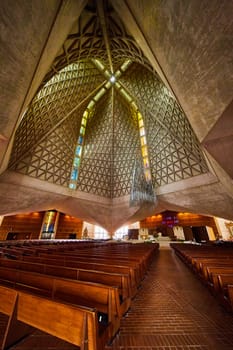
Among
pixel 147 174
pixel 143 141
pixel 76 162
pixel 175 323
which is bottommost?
pixel 175 323

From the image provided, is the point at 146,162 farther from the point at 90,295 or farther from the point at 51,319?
the point at 51,319

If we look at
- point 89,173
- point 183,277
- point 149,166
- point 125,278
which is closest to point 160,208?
point 149,166

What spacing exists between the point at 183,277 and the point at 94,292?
319 centimetres

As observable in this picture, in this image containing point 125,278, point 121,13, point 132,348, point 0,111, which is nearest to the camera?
point 132,348

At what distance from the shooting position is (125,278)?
1.66 meters

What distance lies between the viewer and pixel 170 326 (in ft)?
5.03

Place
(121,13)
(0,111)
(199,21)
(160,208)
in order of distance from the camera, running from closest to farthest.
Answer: (199,21) → (0,111) → (121,13) → (160,208)

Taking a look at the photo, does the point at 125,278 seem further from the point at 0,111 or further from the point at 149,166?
the point at 149,166

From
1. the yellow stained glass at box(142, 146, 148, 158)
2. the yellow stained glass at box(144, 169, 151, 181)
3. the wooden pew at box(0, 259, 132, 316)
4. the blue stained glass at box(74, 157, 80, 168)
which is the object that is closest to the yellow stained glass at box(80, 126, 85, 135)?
the blue stained glass at box(74, 157, 80, 168)

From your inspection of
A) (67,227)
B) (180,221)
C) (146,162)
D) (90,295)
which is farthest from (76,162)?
(180,221)

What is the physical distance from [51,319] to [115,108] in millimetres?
14941

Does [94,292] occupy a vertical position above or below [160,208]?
below

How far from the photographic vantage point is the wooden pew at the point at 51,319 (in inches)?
32.8

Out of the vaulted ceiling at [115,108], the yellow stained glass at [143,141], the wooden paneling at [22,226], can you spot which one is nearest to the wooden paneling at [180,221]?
the vaulted ceiling at [115,108]
